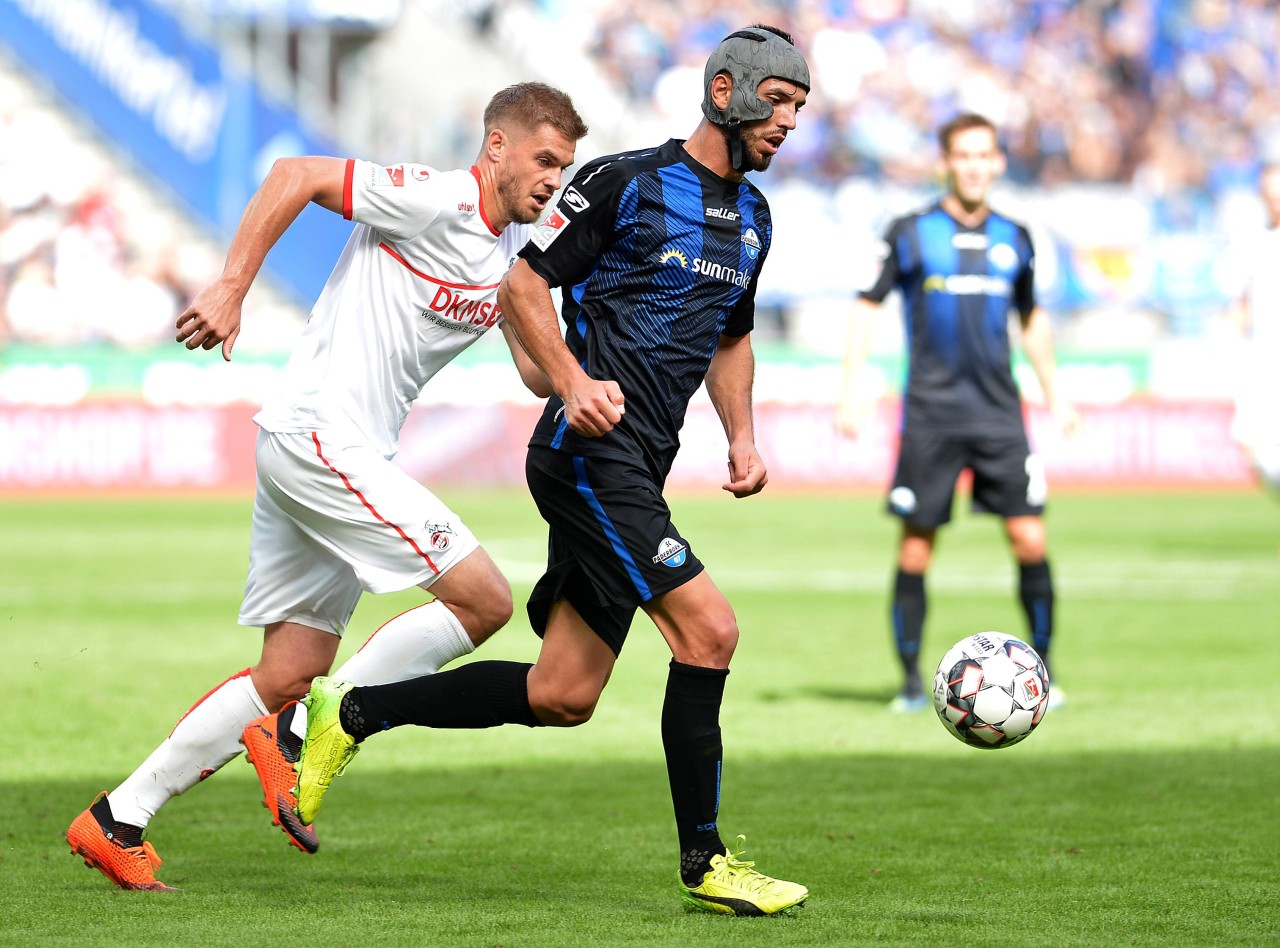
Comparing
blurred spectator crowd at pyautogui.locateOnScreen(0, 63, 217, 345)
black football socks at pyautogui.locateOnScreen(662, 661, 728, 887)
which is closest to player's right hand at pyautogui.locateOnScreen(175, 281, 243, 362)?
black football socks at pyautogui.locateOnScreen(662, 661, 728, 887)

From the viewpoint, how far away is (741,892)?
4.60 metres

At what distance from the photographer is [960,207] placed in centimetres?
866

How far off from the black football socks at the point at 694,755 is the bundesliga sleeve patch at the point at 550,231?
1149 mm

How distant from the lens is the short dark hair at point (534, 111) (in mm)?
5215

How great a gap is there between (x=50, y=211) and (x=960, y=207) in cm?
1840

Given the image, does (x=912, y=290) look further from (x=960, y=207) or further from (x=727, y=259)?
(x=727, y=259)

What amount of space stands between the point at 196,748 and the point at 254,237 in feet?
4.77

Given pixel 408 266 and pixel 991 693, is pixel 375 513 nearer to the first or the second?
pixel 408 266

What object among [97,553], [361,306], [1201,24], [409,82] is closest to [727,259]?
[361,306]

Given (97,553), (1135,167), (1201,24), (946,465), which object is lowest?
(97,553)

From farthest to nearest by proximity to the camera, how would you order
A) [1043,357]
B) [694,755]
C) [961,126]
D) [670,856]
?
[1043,357], [961,126], [670,856], [694,755]

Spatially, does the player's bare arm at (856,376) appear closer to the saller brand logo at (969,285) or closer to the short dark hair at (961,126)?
the saller brand logo at (969,285)

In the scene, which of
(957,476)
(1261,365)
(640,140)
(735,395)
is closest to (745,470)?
(735,395)

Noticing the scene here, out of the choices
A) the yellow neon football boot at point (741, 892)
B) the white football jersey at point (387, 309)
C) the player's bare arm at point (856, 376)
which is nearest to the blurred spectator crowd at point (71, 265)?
the player's bare arm at point (856, 376)
